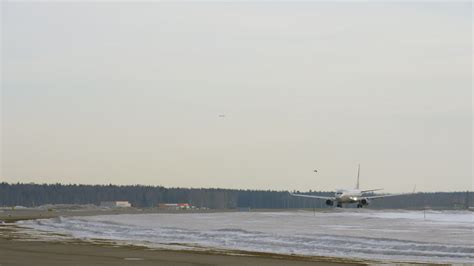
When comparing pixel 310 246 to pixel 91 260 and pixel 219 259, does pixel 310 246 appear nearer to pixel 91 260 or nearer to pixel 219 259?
pixel 219 259

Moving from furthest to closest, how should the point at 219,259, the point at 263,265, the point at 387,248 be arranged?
the point at 387,248
the point at 219,259
the point at 263,265

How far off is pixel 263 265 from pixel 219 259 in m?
3.12

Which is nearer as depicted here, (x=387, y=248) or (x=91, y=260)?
(x=91, y=260)

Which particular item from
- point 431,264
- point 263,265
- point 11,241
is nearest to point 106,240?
point 11,241

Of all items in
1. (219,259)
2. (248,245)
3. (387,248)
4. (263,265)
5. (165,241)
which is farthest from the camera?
(165,241)

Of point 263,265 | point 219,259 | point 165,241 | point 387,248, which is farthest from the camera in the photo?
point 165,241

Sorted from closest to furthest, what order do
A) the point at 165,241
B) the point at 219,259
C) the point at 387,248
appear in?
the point at 219,259
the point at 387,248
the point at 165,241

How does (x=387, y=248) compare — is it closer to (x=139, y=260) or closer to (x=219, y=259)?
(x=219, y=259)

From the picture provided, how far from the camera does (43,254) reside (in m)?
37.6

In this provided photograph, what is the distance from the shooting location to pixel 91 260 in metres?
34.4

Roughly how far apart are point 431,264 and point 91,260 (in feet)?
48.9

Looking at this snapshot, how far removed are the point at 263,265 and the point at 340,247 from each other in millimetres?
12711

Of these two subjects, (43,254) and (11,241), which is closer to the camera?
(43,254)

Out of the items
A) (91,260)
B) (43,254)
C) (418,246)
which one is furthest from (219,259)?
(418,246)
